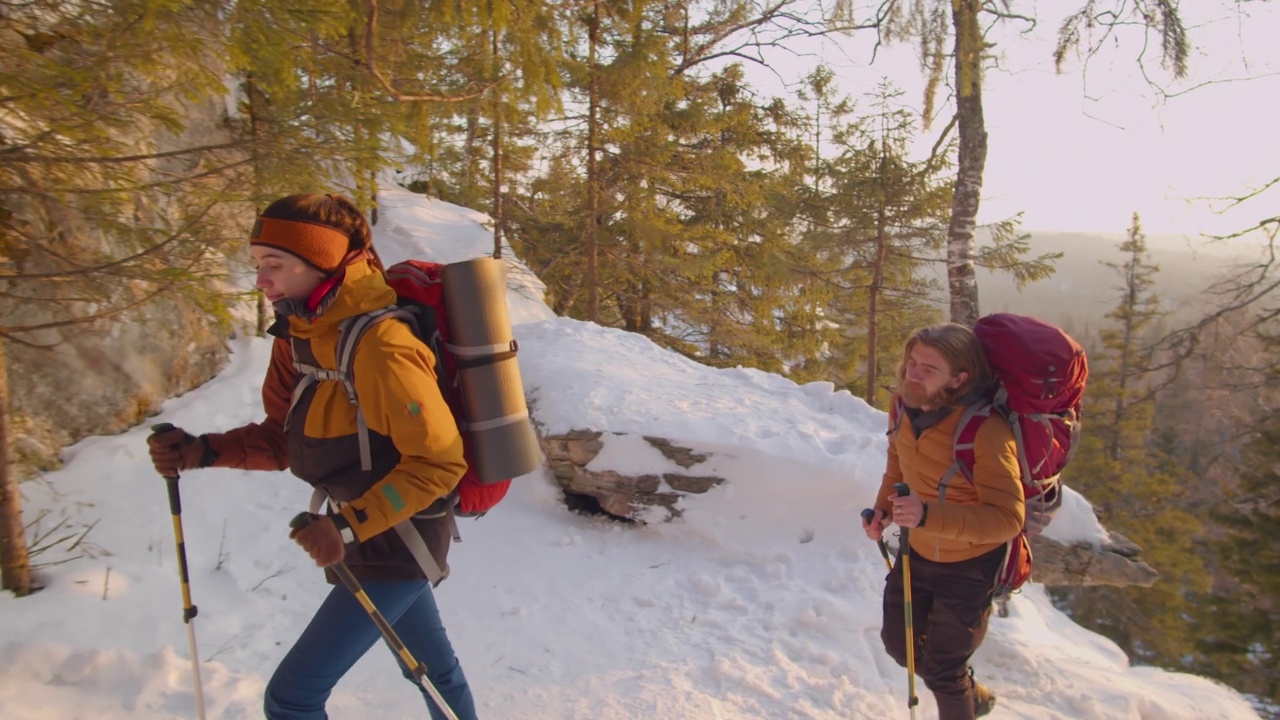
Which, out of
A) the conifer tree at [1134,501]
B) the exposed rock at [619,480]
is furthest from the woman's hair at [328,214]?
the conifer tree at [1134,501]

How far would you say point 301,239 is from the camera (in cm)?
197

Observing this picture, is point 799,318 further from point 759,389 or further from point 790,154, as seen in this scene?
point 759,389

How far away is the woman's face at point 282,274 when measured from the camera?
196cm

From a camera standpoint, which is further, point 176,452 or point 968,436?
point 968,436

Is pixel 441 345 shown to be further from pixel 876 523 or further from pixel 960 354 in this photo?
pixel 876 523

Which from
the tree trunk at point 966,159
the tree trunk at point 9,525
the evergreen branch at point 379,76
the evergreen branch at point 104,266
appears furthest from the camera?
the tree trunk at point 966,159

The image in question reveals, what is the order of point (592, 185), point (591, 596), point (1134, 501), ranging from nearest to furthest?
point (591, 596)
point (592, 185)
point (1134, 501)

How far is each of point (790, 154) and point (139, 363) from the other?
13737mm

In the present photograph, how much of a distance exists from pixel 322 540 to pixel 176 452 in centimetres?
93

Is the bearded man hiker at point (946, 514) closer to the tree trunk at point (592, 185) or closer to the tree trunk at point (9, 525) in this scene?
the tree trunk at point (9, 525)

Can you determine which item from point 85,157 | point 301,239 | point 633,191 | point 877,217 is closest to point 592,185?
point 633,191

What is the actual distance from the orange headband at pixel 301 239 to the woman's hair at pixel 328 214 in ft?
0.06

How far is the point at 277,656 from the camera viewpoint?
3.60 m

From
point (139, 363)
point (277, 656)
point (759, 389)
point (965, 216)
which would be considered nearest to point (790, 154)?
point (965, 216)
